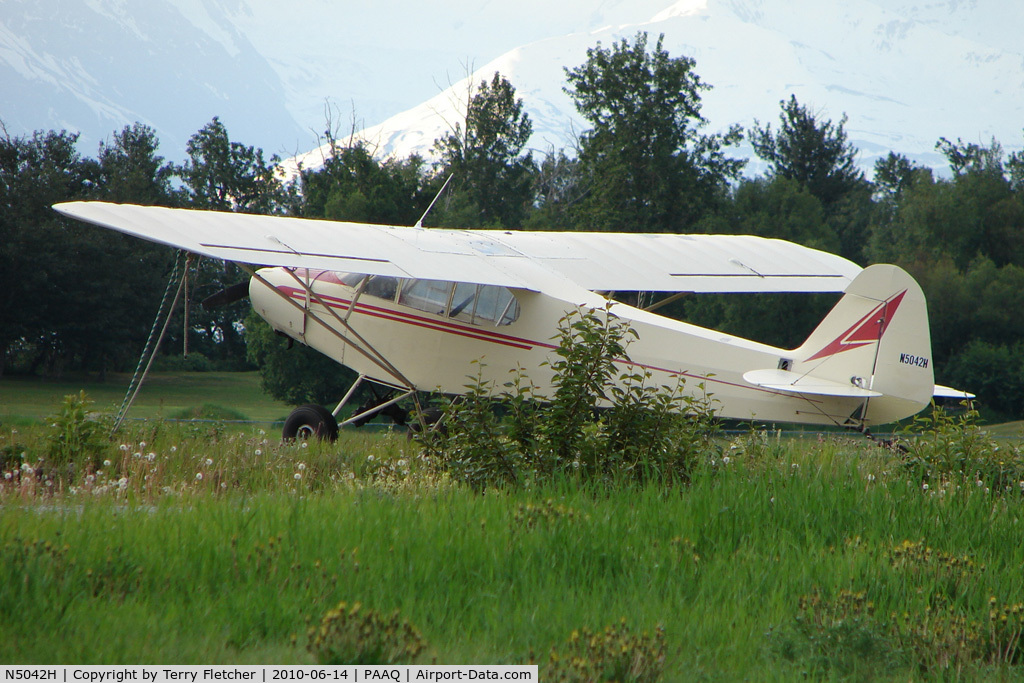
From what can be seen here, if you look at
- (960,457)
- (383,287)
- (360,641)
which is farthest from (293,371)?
(360,641)

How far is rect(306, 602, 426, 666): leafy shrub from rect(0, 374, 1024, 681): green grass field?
3 centimetres

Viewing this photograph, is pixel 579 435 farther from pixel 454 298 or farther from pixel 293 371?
pixel 293 371

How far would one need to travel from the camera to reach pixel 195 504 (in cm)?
523

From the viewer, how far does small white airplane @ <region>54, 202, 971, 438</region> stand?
8609 millimetres

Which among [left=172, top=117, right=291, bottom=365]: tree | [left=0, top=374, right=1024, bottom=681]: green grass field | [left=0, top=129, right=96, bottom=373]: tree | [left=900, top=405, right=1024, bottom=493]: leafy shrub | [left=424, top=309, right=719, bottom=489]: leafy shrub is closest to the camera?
[left=0, top=374, right=1024, bottom=681]: green grass field

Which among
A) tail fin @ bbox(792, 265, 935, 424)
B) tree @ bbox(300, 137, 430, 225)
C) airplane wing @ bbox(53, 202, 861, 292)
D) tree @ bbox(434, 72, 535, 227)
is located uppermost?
tree @ bbox(434, 72, 535, 227)

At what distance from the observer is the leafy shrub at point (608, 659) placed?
3.31 metres

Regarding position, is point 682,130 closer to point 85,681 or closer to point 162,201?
point 162,201

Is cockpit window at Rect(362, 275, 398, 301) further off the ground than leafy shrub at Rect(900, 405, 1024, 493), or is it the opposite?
cockpit window at Rect(362, 275, 398, 301)

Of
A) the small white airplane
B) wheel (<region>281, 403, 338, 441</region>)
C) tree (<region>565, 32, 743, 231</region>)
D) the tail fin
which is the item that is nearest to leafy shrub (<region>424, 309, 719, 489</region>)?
the small white airplane

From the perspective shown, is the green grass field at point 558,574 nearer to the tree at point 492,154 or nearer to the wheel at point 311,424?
the wheel at point 311,424

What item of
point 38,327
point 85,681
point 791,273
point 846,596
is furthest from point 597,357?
point 38,327

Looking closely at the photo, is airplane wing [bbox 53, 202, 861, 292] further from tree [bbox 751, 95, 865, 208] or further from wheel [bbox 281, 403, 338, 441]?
tree [bbox 751, 95, 865, 208]

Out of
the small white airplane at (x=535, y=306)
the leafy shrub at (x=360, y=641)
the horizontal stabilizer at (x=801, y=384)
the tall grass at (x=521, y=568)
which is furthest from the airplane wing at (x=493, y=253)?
the leafy shrub at (x=360, y=641)
